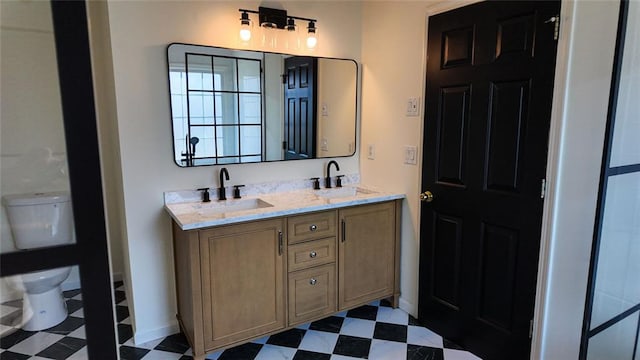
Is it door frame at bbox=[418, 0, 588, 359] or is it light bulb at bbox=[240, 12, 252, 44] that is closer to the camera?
door frame at bbox=[418, 0, 588, 359]

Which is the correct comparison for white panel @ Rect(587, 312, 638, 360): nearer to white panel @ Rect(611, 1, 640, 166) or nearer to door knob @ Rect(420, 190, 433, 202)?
white panel @ Rect(611, 1, 640, 166)

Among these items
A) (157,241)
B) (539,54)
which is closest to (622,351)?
(539,54)

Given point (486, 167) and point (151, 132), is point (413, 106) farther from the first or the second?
point (151, 132)

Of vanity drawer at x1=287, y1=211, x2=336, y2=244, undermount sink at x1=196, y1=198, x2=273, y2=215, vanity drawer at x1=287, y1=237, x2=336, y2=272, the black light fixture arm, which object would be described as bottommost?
vanity drawer at x1=287, y1=237, x2=336, y2=272

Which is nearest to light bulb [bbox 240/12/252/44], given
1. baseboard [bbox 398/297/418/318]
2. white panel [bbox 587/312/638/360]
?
baseboard [bbox 398/297/418/318]

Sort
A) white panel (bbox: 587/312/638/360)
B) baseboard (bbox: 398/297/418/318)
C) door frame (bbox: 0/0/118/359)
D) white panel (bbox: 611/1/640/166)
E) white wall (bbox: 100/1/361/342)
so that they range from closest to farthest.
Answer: door frame (bbox: 0/0/118/359) → white panel (bbox: 611/1/640/166) → white panel (bbox: 587/312/638/360) → white wall (bbox: 100/1/361/342) → baseboard (bbox: 398/297/418/318)

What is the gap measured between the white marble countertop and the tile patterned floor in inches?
33.5

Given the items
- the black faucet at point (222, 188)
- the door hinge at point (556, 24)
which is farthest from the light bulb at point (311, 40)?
the door hinge at point (556, 24)

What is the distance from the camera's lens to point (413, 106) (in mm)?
2586

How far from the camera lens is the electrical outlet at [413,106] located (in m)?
2.55

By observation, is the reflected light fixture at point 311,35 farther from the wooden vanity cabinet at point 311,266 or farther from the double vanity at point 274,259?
the wooden vanity cabinet at point 311,266

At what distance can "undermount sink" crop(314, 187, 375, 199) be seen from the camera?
2.94 meters

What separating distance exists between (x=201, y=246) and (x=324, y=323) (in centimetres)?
111

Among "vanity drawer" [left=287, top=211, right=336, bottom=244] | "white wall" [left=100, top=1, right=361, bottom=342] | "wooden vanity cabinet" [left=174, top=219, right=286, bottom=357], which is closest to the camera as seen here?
"wooden vanity cabinet" [left=174, top=219, right=286, bottom=357]
